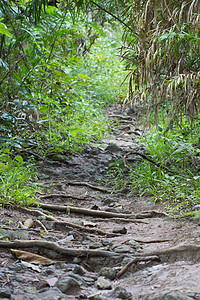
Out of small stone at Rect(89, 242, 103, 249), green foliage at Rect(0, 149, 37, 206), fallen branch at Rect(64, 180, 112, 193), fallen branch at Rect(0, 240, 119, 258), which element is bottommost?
fallen branch at Rect(64, 180, 112, 193)

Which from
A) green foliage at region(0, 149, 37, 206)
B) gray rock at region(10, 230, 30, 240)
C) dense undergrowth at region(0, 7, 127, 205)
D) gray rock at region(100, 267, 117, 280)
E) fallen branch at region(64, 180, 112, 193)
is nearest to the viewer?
gray rock at region(100, 267, 117, 280)

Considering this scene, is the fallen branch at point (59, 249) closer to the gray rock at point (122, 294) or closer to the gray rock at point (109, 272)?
the gray rock at point (109, 272)

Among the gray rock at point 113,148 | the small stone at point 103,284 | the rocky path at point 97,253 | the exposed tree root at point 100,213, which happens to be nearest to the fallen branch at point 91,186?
the rocky path at point 97,253

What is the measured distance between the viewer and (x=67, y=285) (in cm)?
127

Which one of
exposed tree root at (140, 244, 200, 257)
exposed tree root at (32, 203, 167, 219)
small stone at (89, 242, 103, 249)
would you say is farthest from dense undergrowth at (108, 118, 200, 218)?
small stone at (89, 242, 103, 249)

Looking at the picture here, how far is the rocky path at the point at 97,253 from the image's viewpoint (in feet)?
4.07

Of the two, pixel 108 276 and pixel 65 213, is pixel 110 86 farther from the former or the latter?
pixel 108 276

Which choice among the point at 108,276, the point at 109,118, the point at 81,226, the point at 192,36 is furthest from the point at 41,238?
the point at 109,118

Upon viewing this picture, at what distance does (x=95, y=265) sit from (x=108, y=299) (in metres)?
0.41

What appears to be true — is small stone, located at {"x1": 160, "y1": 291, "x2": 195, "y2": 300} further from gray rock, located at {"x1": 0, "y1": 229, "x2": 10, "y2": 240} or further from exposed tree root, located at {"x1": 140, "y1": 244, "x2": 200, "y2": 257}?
gray rock, located at {"x1": 0, "y1": 229, "x2": 10, "y2": 240}

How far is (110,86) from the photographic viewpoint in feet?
26.8

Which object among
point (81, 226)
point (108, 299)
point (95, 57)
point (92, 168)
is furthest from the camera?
point (95, 57)

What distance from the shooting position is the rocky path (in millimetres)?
1240

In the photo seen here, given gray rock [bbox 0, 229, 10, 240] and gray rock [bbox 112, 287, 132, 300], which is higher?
gray rock [bbox 112, 287, 132, 300]
